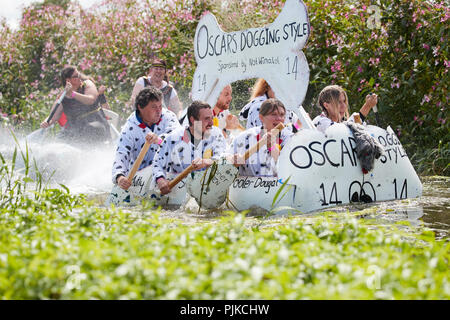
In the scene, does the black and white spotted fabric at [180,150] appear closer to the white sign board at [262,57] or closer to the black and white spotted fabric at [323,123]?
the white sign board at [262,57]

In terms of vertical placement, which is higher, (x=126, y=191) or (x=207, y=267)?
(x=126, y=191)

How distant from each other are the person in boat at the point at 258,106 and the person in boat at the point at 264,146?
1.70 ft

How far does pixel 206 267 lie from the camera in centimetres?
277

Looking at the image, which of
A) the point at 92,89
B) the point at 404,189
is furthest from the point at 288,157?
the point at 92,89

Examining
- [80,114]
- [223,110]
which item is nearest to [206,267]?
[223,110]

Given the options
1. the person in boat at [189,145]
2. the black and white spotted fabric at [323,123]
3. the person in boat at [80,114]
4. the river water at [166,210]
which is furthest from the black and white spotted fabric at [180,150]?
the person in boat at [80,114]

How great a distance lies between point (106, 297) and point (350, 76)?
7.14 meters

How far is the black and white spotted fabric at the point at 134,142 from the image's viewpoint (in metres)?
6.59

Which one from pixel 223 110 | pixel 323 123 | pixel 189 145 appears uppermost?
pixel 223 110

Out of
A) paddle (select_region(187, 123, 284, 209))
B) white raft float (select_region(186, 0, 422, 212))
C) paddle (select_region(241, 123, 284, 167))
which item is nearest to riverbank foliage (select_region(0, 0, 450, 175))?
white raft float (select_region(186, 0, 422, 212))

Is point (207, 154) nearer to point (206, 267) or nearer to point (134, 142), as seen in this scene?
point (134, 142)

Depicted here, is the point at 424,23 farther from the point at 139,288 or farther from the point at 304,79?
the point at 139,288

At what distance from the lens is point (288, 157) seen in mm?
6027

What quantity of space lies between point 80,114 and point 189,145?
383 cm
